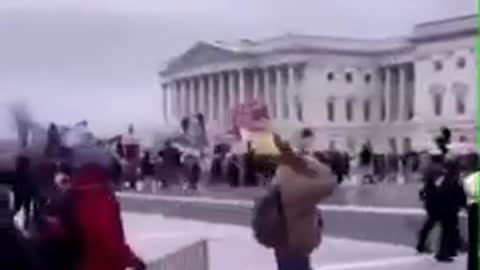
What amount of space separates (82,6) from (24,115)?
0.21m

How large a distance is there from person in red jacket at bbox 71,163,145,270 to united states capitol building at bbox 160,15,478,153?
0.62ft

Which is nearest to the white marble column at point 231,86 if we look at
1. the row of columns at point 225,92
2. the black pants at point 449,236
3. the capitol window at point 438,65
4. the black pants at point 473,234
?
the row of columns at point 225,92

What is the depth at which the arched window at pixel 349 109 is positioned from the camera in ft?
8.13

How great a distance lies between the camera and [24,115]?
209 centimetres

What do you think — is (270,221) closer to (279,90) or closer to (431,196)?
(279,90)

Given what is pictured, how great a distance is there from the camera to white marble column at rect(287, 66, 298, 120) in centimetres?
238

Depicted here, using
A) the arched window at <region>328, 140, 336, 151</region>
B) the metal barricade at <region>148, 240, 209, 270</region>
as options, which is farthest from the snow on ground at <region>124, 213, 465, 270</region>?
the arched window at <region>328, 140, 336, 151</region>

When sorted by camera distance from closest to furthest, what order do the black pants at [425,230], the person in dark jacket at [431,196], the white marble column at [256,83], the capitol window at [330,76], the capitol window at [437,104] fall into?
1. the white marble column at [256,83]
2. the capitol window at [330,76]
3. the capitol window at [437,104]
4. the person in dark jacket at [431,196]
5. the black pants at [425,230]

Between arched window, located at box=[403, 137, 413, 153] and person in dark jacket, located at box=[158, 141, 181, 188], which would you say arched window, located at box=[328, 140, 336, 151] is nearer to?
arched window, located at box=[403, 137, 413, 153]

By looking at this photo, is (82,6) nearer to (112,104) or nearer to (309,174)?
(112,104)

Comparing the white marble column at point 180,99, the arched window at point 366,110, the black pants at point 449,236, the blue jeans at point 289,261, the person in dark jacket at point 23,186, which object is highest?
the white marble column at point 180,99

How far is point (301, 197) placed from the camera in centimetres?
240

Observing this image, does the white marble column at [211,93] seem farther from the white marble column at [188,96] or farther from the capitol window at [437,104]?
the capitol window at [437,104]

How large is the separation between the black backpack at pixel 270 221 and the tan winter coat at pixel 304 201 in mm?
10
